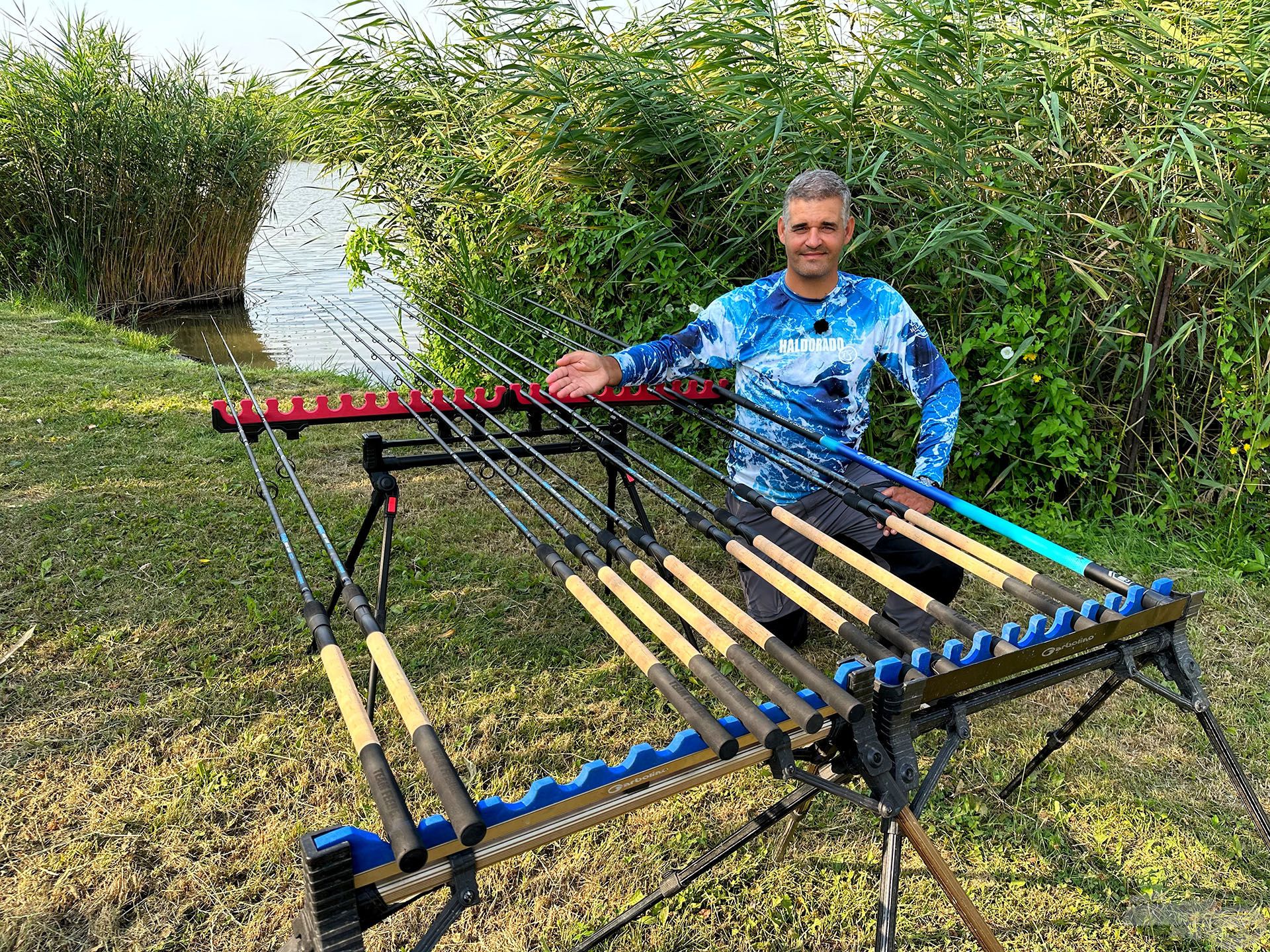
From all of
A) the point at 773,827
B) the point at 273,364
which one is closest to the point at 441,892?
the point at 773,827

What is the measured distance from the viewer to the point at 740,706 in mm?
1106

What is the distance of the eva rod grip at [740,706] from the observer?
1.07m

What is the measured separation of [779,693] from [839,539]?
1713 mm

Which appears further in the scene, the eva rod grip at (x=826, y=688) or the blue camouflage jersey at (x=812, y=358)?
the blue camouflage jersey at (x=812, y=358)

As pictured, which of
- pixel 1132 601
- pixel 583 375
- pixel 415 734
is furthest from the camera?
pixel 583 375

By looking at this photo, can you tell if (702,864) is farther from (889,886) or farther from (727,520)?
(727,520)

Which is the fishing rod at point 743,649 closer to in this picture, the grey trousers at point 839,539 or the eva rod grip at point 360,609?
the eva rod grip at point 360,609

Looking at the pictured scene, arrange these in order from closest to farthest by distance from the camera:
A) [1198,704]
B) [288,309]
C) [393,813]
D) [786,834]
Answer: [393,813], [1198,704], [786,834], [288,309]

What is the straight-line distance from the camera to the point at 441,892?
2023 mm

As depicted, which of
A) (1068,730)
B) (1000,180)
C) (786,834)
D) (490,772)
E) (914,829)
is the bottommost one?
(490,772)

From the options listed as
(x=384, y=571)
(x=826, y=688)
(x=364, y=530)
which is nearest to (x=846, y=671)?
(x=826, y=688)

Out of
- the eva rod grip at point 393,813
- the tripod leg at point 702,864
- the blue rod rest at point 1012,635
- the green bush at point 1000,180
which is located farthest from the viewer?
the green bush at point 1000,180

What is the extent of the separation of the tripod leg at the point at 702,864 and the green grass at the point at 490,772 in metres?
0.11

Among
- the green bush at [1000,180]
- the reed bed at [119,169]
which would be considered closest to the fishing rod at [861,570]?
the green bush at [1000,180]
